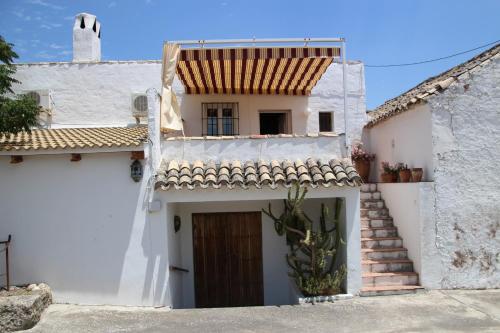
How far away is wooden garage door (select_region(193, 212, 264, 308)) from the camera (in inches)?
534

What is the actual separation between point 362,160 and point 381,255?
5625 millimetres

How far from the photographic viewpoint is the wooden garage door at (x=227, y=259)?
13.6 m

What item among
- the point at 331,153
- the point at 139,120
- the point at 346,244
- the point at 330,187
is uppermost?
the point at 139,120

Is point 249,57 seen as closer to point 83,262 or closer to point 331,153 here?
point 331,153

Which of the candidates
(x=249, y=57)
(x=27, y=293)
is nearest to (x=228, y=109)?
(x=249, y=57)

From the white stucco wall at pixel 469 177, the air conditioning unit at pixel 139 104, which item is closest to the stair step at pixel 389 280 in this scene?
the white stucco wall at pixel 469 177

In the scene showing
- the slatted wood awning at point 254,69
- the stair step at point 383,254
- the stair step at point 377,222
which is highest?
the slatted wood awning at point 254,69

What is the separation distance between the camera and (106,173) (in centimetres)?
1100

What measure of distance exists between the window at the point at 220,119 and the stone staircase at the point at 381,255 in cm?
598

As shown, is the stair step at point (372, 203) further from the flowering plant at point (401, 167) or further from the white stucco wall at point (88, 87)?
the white stucco wall at point (88, 87)

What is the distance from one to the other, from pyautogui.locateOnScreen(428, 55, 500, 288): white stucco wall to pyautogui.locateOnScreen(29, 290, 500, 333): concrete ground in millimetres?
845

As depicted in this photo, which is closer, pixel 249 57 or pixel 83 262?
pixel 83 262

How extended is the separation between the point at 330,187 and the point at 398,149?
4738 millimetres

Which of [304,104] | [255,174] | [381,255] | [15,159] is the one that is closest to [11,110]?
[15,159]
